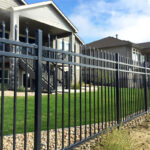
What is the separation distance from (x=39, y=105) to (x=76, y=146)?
3.82ft

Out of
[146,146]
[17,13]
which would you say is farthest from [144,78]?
[17,13]

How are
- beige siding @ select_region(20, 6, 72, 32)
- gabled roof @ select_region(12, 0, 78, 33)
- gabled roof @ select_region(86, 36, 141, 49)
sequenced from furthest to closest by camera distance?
1. gabled roof @ select_region(86, 36, 141, 49)
2. beige siding @ select_region(20, 6, 72, 32)
3. gabled roof @ select_region(12, 0, 78, 33)

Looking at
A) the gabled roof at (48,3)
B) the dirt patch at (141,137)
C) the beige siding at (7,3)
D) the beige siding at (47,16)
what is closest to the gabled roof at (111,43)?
the gabled roof at (48,3)

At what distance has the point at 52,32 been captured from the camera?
17609mm

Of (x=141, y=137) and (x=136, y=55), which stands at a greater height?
(x=136, y=55)

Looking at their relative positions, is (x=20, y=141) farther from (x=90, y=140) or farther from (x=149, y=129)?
(x=149, y=129)

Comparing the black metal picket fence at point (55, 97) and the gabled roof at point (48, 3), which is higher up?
the gabled roof at point (48, 3)

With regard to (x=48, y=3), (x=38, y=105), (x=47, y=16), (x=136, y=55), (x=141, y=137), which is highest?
(x=48, y=3)

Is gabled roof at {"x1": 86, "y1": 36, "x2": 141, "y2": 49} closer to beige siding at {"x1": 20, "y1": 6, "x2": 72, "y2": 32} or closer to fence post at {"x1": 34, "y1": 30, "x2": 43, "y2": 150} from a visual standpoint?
beige siding at {"x1": 20, "y1": 6, "x2": 72, "y2": 32}

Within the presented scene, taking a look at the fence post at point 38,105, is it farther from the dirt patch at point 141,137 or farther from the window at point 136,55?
the window at point 136,55

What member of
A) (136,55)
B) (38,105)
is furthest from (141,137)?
(136,55)

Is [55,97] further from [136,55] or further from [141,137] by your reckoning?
[136,55]

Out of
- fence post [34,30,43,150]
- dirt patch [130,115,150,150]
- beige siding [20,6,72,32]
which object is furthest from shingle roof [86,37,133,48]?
fence post [34,30,43,150]

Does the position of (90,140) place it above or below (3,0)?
below
